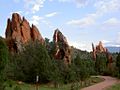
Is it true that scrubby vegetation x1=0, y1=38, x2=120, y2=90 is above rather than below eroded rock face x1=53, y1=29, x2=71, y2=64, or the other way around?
below

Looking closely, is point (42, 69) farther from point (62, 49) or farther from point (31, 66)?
point (62, 49)

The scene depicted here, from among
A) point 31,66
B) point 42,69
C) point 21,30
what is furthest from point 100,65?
point 42,69

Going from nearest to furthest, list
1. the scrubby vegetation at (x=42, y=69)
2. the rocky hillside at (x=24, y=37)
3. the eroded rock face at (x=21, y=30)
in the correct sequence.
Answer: the scrubby vegetation at (x=42, y=69) → the rocky hillside at (x=24, y=37) → the eroded rock face at (x=21, y=30)

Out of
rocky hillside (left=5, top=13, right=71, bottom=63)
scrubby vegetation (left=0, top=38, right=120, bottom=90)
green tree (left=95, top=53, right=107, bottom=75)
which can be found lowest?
scrubby vegetation (left=0, top=38, right=120, bottom=90)

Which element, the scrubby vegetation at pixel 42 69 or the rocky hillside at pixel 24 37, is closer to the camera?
the scrubby vegetation at pixel 42 69

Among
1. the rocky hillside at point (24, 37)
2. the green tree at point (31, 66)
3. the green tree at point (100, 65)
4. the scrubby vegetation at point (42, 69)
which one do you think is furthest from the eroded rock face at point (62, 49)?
the green tree at point (100, 65)

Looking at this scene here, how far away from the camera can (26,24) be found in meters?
87.1

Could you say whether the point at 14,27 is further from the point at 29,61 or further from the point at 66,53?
the point at 29,61

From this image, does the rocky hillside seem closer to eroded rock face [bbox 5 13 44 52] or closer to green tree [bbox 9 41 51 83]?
eroded rock face [bbox 5 13 44 52]

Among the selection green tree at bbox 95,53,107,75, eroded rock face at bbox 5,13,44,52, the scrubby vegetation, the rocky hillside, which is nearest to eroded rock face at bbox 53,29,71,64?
the rocky hillside

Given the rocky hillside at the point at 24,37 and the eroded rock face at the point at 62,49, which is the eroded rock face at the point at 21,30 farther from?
the eroded rock face at the point at 62,49

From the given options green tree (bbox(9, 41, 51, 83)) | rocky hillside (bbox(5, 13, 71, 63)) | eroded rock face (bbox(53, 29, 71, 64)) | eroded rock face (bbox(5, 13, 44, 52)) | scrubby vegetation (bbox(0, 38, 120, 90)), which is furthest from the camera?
eroded rock face (bbox(5, 13, 44, 52))

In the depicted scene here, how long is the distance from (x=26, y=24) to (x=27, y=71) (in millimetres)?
36750

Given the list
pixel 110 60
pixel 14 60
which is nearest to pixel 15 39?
pixel 14 60
